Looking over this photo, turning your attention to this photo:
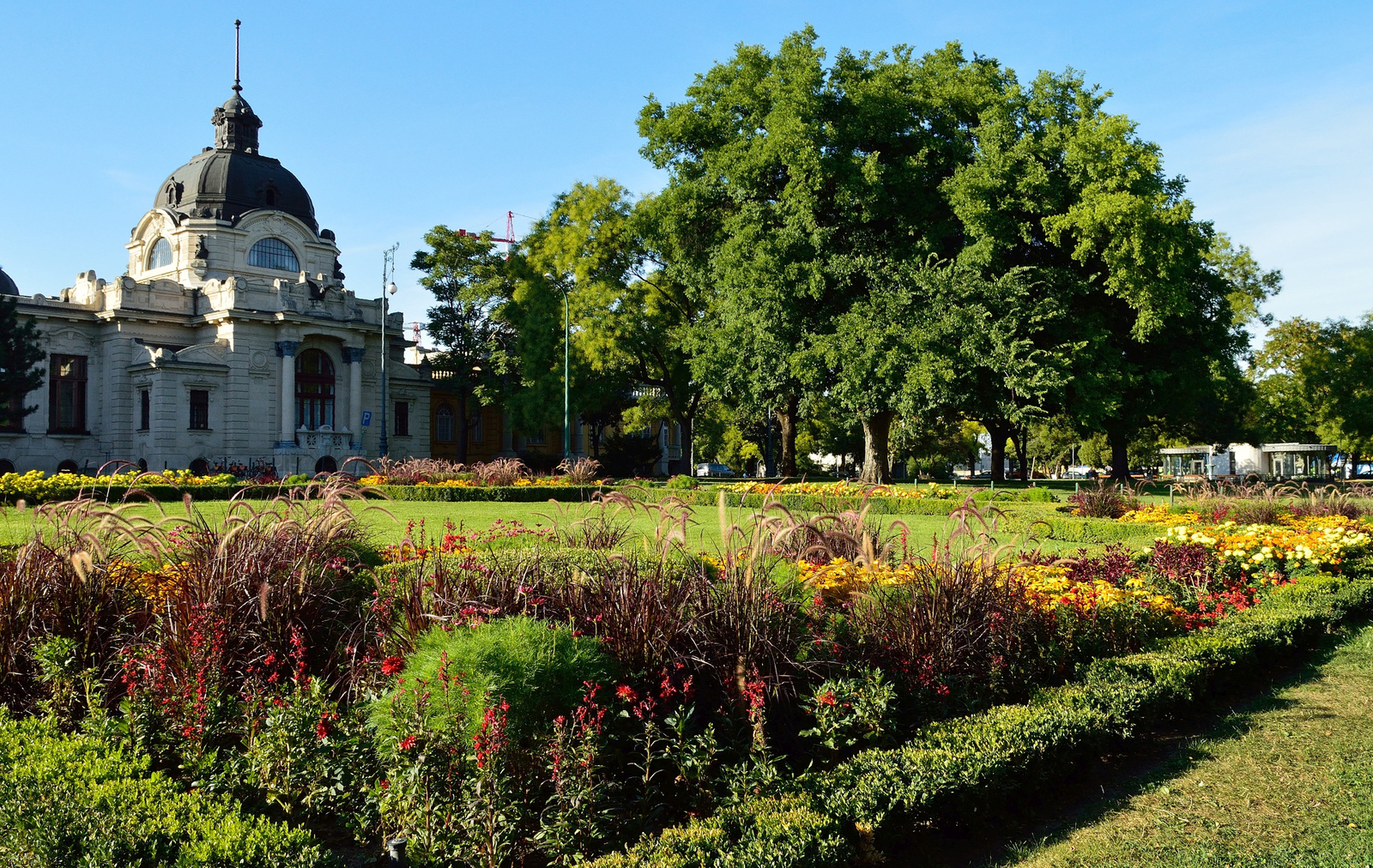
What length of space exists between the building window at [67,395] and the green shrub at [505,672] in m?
42.6

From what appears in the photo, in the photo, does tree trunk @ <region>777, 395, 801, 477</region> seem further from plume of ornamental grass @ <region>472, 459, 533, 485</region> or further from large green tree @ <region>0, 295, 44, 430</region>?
large green tree @ <region>0, 295, 44, 430</region>

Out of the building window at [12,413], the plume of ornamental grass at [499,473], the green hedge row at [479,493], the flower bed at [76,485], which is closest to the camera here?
the flower bed at [76,485]

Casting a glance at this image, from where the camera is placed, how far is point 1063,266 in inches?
977

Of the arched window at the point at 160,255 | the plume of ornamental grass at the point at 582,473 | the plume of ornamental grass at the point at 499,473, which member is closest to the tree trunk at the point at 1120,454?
the plume of ornamental grass at the point at 582,473

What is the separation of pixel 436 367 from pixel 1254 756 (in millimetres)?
43911

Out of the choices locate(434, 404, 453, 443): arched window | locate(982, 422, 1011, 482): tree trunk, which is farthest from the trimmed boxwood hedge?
locate(434, 404, 453, 443): arched window

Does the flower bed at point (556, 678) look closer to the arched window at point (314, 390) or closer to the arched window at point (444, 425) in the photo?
the arched window at point (314, 390)

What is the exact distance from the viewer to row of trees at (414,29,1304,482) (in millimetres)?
22906

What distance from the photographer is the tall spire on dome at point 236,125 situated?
45.2 metres

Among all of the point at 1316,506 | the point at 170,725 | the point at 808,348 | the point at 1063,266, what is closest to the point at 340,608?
the point at 170,725

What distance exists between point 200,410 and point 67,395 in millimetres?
6040

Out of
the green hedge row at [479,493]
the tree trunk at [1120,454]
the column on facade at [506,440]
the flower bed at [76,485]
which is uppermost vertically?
the column on facade at [506,440]

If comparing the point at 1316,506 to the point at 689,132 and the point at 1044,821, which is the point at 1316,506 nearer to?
the point at 1044,821

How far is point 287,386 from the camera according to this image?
133 feet
